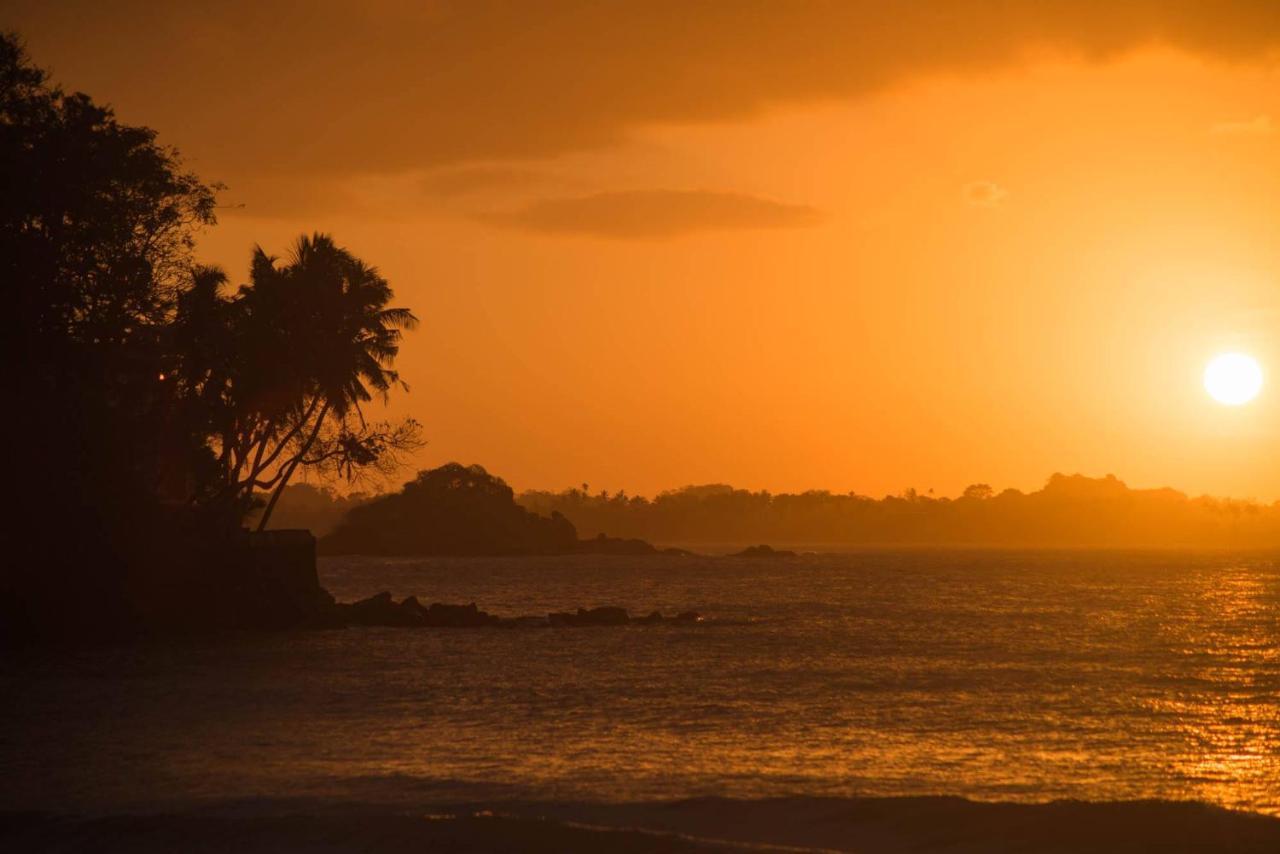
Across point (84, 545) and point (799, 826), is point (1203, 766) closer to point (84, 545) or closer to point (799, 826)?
point (799, 826)

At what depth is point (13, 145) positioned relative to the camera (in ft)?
133

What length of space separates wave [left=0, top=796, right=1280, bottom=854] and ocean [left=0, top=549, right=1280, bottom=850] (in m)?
1.30

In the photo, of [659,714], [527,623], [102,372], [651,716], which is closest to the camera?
[651,716]

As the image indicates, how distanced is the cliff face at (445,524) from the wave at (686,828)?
6624 inches

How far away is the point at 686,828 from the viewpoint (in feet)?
55.5

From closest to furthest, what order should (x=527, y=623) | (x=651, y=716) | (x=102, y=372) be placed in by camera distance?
(x=651, y=716) < (x=102, y=372) < (x=527, y=623)

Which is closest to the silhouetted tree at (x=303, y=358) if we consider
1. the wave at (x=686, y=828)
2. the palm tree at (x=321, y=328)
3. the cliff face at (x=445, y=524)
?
the palm tree at (x=321, y=328)

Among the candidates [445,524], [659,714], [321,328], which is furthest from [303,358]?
[445,524]

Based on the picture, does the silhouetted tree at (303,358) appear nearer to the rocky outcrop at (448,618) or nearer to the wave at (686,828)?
the rocky outcrop at (448,618)

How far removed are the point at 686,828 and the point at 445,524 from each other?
17051 centimetres

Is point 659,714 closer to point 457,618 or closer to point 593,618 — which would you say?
point 457,618

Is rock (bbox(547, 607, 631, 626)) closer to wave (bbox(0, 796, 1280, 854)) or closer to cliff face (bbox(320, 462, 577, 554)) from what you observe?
wave (bbox(0, 796, 1280, 854))

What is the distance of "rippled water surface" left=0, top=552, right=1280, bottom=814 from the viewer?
20.6 metres

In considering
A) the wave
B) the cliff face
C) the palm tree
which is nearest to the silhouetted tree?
the palm tree
